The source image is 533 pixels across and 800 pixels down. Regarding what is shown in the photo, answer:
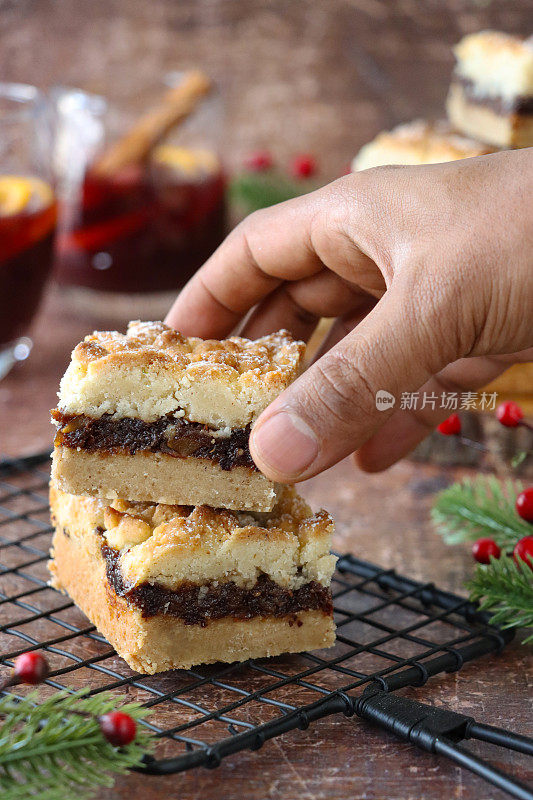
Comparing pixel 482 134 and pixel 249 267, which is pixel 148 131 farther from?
pixel 249 267

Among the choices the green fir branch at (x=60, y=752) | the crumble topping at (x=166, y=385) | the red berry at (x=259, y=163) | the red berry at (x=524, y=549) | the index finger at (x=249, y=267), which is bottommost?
the green fir branch at (x=60, y=752)

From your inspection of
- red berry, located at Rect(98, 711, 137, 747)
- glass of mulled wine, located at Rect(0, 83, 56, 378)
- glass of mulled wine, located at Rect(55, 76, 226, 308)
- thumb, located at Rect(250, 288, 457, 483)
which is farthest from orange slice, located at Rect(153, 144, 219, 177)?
red berry, located at Rect(98, 711, 137, 747)

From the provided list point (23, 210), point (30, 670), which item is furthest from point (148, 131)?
point (30, 670)

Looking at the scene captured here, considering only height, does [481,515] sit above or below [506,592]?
above

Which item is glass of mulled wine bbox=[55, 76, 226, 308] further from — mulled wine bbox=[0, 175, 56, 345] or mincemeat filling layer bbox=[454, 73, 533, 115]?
mincemeat filling layer bbox=[454, 73, 533, 115]

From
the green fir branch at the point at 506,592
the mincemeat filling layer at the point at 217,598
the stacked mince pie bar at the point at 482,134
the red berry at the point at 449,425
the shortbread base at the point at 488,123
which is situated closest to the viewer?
the mincemeat filling layer at the point at 217,598

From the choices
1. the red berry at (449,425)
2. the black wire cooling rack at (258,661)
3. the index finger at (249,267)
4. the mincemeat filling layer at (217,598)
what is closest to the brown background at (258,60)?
the index finger at (249,267)

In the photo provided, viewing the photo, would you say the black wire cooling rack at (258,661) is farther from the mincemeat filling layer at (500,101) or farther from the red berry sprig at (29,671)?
the mincemeat filling layer at (500,101)
